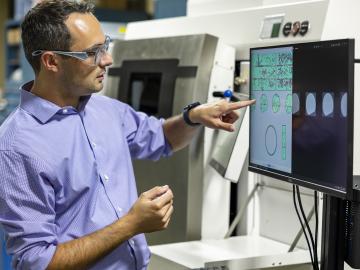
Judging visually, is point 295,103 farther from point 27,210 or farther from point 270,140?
point 27,210

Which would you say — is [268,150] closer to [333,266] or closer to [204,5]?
[333,266]

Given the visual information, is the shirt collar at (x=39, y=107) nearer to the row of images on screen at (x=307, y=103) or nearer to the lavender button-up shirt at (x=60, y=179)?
the lavender button-up shirt at (x=60, y=179)

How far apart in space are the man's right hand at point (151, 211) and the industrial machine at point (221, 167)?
1.25ft

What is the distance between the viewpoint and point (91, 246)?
1.46 metres

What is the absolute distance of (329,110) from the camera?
131 cm

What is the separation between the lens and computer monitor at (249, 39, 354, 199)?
1.25 m

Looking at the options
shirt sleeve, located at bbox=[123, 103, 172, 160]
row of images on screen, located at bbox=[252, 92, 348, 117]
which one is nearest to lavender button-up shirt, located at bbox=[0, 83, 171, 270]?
shirt sleeve, located at bbox=[123, 103, 172, 160]

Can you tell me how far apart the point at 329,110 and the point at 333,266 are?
0.40 m

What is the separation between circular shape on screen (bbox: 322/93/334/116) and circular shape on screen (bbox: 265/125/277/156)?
26 cm

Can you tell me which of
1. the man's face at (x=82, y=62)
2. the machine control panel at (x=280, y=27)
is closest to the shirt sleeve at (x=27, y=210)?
the man's face at (x=82, y=62)

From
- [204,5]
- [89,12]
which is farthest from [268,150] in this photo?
[204,5]

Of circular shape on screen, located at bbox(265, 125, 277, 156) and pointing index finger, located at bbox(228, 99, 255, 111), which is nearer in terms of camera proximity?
circular shape on screen, located at bbox(265, 125, 277, 156)

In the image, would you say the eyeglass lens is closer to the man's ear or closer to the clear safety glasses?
the clear safety glasses

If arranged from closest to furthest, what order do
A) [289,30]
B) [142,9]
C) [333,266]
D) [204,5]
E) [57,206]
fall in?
[333,266], [57,206], [289,30], [204,5], [142,9]
